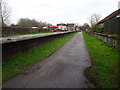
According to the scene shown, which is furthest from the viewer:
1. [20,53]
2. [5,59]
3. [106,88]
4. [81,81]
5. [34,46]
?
[34,46]

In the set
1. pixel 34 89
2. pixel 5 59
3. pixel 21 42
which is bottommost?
pixel 34 89

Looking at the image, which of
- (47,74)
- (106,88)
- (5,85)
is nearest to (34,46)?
(47,74)

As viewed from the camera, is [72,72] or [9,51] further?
[9,51]

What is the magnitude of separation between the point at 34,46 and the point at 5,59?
3.72m

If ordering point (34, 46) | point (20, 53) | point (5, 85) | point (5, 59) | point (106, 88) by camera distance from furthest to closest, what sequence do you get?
point (34, 46) → point (20, 53) → point (5, 59) → point (5, 85) → point (106, 88)

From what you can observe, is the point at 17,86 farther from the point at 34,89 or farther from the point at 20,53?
the point at 20,53

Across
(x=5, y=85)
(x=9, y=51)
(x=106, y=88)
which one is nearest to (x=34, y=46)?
(x=9, y=51)

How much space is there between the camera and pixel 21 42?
7113 mm

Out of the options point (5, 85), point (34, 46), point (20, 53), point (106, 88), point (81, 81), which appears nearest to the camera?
point (106, 88)

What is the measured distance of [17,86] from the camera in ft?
10.7

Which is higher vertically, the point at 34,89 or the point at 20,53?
the point at 20,53

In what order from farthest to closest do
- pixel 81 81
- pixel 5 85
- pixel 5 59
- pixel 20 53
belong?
pixel 20 53
pixel 5 59
pixel 81 81
pixel 5 85

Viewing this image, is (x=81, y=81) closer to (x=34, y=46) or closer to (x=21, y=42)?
(x=21, y=42)

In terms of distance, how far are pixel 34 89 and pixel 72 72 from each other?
1769 millimetres
